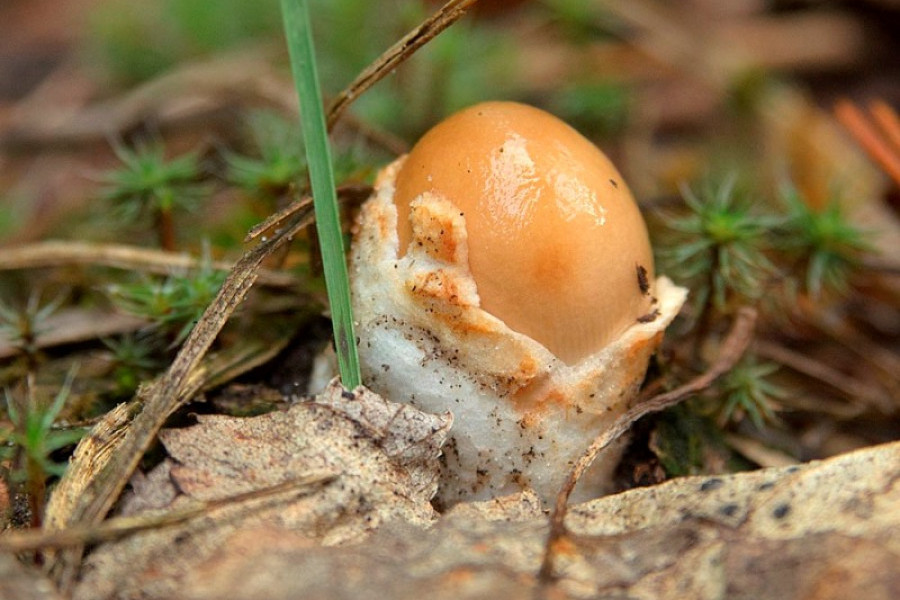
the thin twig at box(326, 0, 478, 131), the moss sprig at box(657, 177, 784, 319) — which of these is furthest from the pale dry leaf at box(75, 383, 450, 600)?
the moss sprig at box(657, 177, 784, 319)

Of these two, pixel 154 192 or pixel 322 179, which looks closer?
pixel 322 179

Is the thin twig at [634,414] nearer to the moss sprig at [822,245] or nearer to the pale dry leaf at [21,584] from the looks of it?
the moss sprig at [822,245]

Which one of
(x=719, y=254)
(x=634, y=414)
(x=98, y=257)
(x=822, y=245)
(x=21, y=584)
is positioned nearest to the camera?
(x=21, y=584)

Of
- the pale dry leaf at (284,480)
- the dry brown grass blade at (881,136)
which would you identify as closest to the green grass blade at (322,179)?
the pale dry leaf at (284,480)

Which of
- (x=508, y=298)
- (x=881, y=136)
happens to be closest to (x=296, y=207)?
(x=508, y=298)

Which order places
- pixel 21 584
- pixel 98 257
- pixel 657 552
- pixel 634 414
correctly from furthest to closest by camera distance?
pixel 98 257 → pixel 634 414 → pixel 657 552 → pixel 21 584

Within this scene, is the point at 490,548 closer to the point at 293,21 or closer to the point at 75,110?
the point at 293,21

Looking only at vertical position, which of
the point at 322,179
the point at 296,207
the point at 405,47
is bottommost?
the point at 296,207

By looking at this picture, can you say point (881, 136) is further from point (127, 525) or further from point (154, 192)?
point (127, 525)
